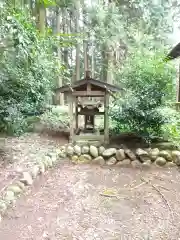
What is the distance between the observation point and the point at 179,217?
361 cm

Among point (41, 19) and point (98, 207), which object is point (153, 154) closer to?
point (98, 207)

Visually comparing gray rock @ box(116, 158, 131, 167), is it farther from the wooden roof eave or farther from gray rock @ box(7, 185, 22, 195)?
gray rock @ box(7, 185, 22, 195)

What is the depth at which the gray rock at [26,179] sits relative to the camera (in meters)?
4.28

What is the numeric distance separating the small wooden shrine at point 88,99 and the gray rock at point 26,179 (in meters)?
2.16

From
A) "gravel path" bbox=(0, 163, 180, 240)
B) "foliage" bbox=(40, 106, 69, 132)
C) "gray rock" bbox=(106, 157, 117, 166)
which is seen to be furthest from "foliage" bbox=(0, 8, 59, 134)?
"gray rock" bbox=(106, 157, 117, 166)

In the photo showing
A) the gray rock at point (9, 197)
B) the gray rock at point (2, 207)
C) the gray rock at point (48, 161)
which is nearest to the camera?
the gray rock at point (2, 207)

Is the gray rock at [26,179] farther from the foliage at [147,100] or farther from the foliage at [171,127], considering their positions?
the foliage at [171,127]

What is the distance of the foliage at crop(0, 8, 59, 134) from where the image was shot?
331 centimetres

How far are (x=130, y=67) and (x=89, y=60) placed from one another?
1035cm

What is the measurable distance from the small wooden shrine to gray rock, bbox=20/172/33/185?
2.16 m

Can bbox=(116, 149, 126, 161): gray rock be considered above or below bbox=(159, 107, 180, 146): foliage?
below

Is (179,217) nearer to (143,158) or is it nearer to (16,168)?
(143,158)

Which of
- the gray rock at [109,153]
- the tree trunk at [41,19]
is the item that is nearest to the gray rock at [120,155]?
the gray rock at [109,153]

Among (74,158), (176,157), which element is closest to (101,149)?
(74,158)
